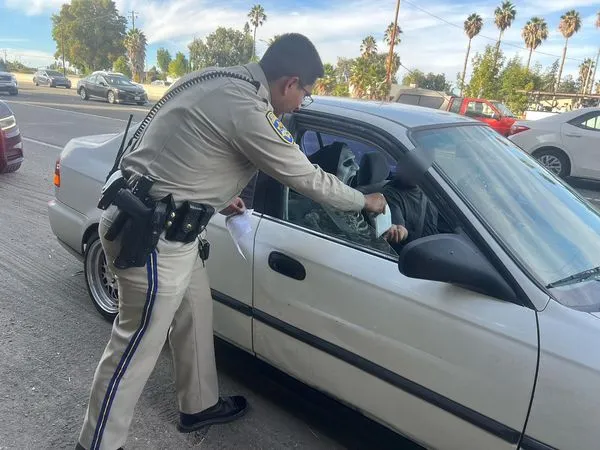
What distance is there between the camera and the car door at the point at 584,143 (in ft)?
29.5

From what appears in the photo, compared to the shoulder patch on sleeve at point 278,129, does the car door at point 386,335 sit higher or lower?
lower

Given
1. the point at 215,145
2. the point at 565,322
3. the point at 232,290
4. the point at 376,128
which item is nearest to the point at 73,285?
the point at 232,290

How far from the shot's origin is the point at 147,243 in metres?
1.83

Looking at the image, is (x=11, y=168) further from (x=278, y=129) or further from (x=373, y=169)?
(x=278, y=129)

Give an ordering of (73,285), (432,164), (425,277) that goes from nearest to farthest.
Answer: (425,277) < (432,164) < (73,285)

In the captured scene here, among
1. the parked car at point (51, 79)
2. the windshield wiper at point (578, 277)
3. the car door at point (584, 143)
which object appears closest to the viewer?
the windshield wiper at point (578, 277)

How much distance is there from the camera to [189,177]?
1.85 meters

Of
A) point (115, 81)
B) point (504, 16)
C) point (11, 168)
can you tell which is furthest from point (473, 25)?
point (11, 168)

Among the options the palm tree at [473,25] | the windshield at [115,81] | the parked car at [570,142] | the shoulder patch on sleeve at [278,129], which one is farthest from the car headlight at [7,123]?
the palm tree at [473,25]

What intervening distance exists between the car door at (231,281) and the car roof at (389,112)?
0.51 m

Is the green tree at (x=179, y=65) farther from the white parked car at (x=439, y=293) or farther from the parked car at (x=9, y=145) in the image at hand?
the white parked car at (x=439, y=293)

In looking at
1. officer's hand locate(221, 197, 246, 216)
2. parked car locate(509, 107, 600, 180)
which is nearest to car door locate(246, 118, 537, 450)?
officer's hand locate(221, 197, 246, 216)

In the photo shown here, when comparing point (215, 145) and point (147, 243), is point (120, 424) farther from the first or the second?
point (215, 145)

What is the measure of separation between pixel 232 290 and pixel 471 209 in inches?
47.2
